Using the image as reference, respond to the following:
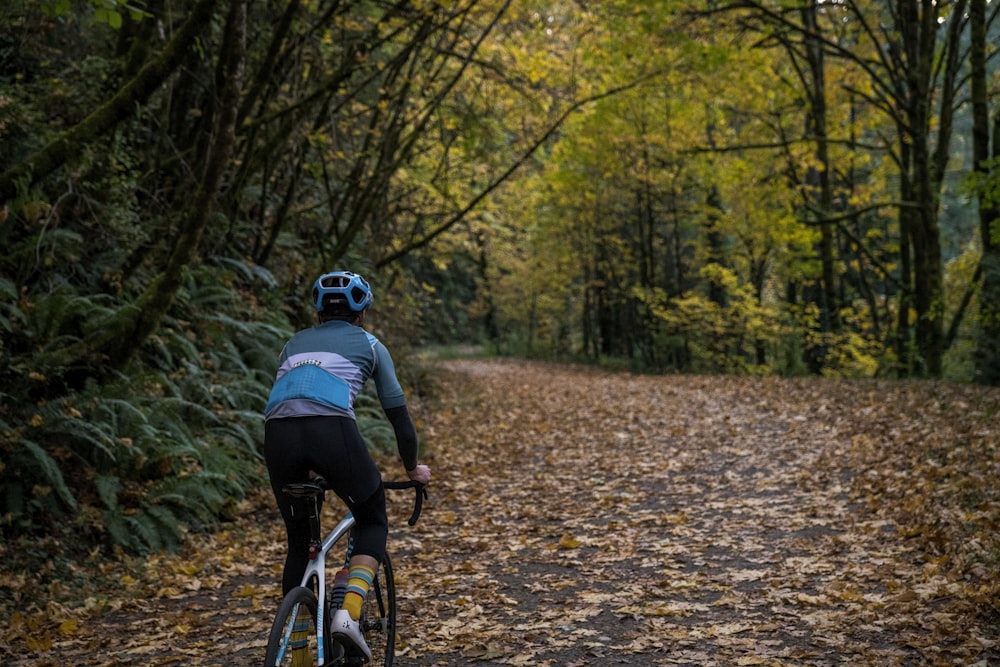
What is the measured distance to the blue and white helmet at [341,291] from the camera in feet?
12.8

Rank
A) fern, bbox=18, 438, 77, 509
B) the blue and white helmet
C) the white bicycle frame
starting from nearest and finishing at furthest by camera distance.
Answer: the white bicycle frame
the blue and white helmet
fern, bbox=18, 438, 77, 509

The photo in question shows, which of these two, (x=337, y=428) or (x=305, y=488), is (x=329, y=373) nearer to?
(x=337, y=428)

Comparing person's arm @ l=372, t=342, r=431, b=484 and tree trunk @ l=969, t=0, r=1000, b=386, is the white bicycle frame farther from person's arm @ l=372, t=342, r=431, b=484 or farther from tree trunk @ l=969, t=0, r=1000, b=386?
tree trunk @ l=969, t=0, r=1000, b=386

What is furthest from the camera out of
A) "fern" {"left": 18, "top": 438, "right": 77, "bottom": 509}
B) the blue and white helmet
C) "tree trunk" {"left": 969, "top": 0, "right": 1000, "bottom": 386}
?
"tree trunk" {"left": 969, "top": 0, "right": 1000, "bottom": 386}

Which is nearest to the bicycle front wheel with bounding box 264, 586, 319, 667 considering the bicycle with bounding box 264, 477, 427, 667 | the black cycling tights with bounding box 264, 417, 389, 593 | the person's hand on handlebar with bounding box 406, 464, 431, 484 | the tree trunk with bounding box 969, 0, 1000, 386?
the bicycle with bounding box 264, 477, 427, 667

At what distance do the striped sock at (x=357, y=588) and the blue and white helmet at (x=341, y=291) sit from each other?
4.22ft

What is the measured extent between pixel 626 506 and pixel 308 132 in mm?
7719

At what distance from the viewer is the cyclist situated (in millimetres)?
3604

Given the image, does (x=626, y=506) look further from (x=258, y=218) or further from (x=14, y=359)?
(x=258, y=218)

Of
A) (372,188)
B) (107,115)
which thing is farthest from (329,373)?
(372,188)

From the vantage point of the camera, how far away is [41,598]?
6035mm

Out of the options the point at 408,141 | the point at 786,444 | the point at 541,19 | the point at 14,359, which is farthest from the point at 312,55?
the point at 786,444

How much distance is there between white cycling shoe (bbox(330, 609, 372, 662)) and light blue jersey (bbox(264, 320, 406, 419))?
35.5 inches

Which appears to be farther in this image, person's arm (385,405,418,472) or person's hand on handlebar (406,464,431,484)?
person's hand on handlebar (406,464,431,484)
